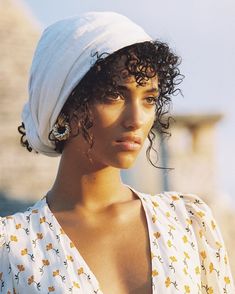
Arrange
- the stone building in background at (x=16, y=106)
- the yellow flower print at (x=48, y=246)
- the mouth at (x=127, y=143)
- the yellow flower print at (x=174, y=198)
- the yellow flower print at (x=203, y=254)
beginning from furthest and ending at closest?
1. the stone building in background at (x=16, y=106)
2. the yellow flower print at (x=174, y=198)
3. the yellow flower print at (x=203, y=254)
4. the yellow flower print at (x=48, y=246)
5. the mouth at (x=127, y=143)

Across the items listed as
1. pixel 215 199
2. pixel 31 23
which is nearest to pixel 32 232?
pixel 31 23

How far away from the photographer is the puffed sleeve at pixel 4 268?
9.86 feet

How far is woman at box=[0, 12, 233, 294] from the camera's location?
9.77 feet

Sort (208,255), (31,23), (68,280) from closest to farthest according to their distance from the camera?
(68,280) → (208,255) → (31,23)

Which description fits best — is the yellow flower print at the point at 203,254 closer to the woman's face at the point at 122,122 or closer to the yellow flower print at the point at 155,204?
the yellow flower print at the point at 155,204

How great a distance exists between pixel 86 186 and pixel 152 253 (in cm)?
29

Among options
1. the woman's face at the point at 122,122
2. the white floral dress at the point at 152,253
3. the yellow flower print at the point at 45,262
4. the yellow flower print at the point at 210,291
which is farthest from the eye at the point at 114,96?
the yellow flower print at the point at 210,291

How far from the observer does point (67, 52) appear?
9.93ft

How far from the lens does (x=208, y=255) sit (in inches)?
124

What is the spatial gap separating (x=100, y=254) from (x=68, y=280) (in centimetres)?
14

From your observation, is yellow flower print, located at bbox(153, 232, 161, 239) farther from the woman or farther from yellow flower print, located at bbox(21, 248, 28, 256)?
yellow flower print, located at bbox(21, 248, 28, 256)

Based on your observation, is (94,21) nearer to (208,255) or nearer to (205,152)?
(208,255)

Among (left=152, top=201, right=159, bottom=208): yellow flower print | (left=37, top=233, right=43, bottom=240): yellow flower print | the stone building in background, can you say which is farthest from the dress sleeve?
the stone building in background

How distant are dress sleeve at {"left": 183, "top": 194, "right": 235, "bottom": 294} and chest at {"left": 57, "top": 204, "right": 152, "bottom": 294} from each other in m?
0.17
